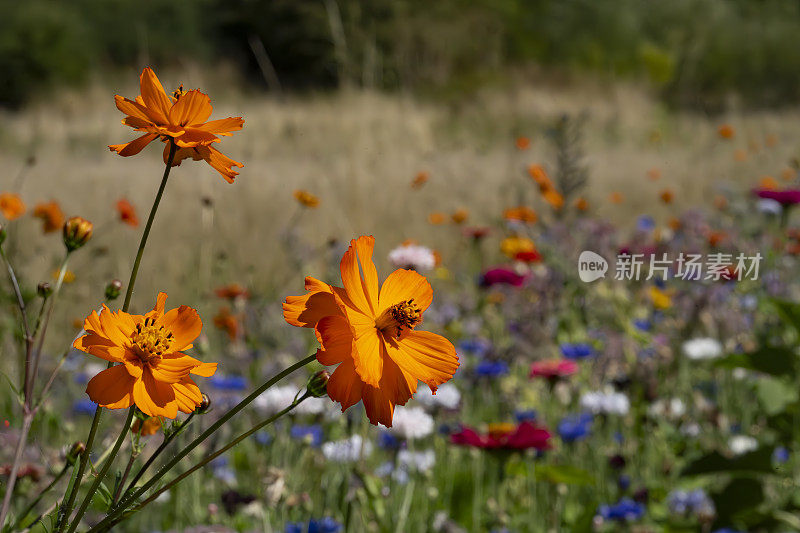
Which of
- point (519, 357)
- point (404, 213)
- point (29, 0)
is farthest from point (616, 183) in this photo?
point (29, 0)

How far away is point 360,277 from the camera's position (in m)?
0.44

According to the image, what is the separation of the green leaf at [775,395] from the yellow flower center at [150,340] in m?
1.18

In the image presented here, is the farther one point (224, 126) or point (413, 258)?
point (413, 258)

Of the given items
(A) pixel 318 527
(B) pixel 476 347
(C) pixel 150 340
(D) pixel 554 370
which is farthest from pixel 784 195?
(C) pixel 150 340

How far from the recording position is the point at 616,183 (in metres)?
5.22

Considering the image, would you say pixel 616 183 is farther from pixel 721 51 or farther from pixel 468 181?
pixel 721 51

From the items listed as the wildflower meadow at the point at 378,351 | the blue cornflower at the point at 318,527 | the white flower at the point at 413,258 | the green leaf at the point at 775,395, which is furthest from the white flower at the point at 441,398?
the green leaf at the point at 775,395

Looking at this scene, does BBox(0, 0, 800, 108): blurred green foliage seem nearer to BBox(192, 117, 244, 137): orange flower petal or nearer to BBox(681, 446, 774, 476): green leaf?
BBox(681, 446, 774, 476): green leaf

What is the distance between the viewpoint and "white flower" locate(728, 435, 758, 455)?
1462 millimetres

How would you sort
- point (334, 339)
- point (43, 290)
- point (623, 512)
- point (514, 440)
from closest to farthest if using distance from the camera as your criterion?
1. point (334, 339)
2. point (43, 290)
3. point (514, 440)
4. point (623, 512)

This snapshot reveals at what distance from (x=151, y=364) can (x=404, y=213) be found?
135 inches

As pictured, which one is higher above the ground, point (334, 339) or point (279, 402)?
point (334, 339)

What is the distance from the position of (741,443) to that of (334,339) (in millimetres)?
1312

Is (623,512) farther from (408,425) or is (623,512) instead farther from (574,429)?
(408,425)
